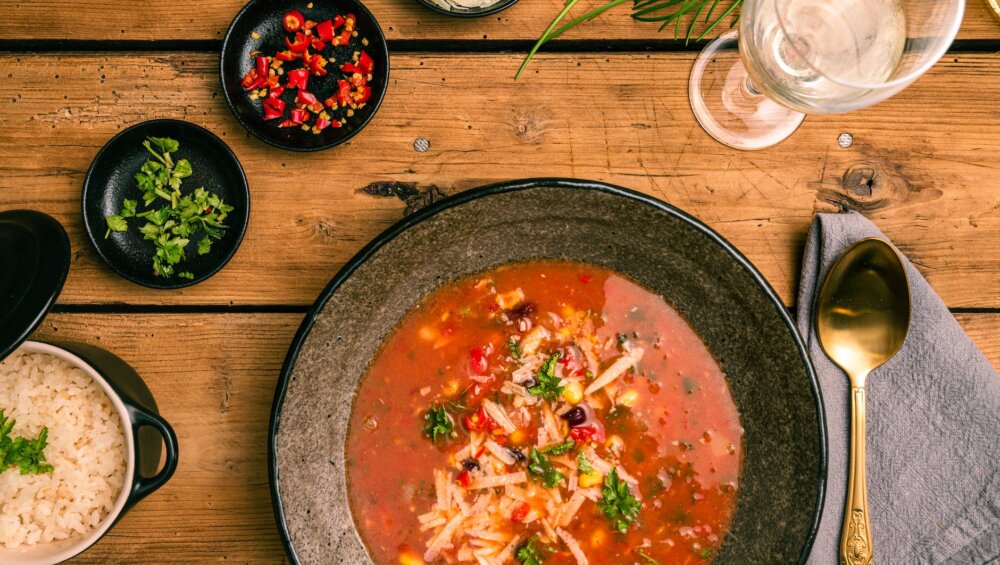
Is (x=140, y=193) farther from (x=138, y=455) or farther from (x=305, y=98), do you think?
(x=138, y=455)

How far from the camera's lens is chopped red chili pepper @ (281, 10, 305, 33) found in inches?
81.9

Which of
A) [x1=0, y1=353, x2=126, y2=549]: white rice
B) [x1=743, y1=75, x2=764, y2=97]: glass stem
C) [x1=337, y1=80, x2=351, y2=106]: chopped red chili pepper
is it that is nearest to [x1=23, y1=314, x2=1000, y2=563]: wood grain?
[x1=0, y1=353, x2=126, y2=549]: white rice

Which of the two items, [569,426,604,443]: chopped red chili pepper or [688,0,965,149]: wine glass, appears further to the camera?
[569,426,604,443]: chopped red chili pepper

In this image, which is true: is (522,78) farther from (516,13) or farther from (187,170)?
(187,170)

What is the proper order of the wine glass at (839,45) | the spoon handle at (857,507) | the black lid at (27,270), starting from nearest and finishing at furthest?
the wine glass at (839,45), the black lid at (27,270), the spoon handle at (857,507)

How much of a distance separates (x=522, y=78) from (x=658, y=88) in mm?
385

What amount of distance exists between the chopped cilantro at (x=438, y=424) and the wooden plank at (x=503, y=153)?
0.49m

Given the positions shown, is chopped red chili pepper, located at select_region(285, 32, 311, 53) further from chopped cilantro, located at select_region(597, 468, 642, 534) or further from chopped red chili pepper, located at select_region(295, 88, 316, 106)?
chopped cilantro, located at select_region(597, 468, 642, 534)

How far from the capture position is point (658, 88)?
2.09 m

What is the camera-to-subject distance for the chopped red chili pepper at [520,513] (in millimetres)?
2035

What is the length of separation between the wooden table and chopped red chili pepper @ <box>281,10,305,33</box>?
6.3 inches

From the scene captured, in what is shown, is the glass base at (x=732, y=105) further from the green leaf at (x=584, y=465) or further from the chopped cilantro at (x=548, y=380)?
the green leaf at (x=584, y=465)

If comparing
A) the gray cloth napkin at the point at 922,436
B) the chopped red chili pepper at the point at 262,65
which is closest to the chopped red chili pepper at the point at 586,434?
the gray cloth napkin at the point at 922,436

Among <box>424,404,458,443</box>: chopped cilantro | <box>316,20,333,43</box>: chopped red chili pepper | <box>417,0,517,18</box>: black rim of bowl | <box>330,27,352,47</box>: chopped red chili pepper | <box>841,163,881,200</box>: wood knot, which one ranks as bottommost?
<box>424,404,458,443</box>: chopped cilantro
